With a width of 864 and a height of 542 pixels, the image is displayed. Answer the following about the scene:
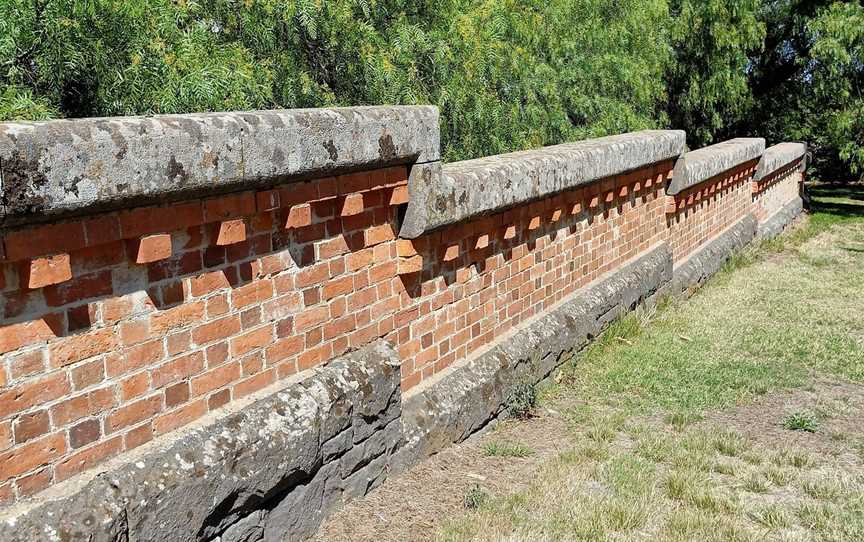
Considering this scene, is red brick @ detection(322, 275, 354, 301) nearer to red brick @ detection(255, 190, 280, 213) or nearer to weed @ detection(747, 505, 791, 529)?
red brick @ detection(255, 190, 280, 213)

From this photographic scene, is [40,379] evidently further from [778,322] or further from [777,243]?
[777,243]

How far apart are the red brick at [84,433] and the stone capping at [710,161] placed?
6319 mm

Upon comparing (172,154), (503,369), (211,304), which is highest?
(172,154)

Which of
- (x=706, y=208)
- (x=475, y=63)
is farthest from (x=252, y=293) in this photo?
(x=706, y=208)

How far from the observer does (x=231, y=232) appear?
2918 millimetres

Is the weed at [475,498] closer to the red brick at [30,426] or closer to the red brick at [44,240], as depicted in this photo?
the red brick at [30,426]

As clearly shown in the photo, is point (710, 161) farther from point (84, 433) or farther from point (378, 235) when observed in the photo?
point (84, 433)

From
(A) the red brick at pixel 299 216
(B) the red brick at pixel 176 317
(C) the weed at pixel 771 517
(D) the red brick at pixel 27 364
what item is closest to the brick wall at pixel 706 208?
(C) the weed at pixel 771 517

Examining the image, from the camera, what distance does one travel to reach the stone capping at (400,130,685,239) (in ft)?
12.8

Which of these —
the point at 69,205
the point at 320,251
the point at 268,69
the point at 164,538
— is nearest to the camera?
the point at 69,205

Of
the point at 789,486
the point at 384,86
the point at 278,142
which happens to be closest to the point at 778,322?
the point at 789,486

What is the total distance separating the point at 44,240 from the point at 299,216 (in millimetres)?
1129

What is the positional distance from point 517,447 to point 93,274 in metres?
2.66

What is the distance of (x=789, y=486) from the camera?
4.04 metres
